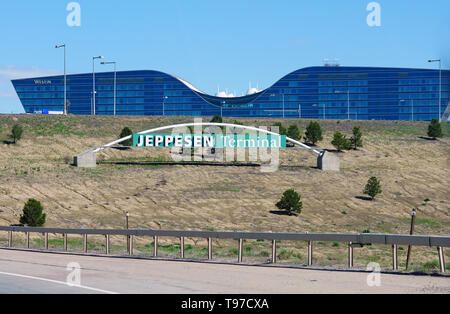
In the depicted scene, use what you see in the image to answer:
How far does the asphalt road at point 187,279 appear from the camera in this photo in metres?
13.7

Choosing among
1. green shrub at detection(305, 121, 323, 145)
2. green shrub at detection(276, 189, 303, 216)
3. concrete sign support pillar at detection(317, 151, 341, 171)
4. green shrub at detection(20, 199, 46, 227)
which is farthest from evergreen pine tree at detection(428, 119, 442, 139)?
green shrub at detection(20, 199, 46, 227)

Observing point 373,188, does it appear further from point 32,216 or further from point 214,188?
point 32,216

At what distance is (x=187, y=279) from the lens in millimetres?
15953

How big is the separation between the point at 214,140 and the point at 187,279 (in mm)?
56149

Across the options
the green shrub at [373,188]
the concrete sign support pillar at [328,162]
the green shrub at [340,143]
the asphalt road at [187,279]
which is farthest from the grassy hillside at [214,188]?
the asphalt road at [187,279]

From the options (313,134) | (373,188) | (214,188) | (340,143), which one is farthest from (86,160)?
(340,143)

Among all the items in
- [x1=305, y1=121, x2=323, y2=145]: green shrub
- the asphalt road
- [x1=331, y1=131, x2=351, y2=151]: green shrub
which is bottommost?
the asphalt road

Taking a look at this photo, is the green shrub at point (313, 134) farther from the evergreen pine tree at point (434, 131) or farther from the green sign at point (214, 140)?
the evergreen pine tree at point (434, 131)

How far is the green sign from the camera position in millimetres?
70562

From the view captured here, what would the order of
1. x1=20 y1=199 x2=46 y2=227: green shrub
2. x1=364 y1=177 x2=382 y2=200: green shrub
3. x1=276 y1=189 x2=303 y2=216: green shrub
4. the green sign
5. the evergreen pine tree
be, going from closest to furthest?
x1=20 y1=199 x2=46 y2=227: green shrub
x1=276 y1=189 x2=303 y2=216: green shrub
x1=364 y1=177 x2=382 y2=200: green shrub
the green sign
the evergreen pine tree

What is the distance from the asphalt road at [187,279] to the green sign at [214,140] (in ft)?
163

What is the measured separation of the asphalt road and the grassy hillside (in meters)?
17.1

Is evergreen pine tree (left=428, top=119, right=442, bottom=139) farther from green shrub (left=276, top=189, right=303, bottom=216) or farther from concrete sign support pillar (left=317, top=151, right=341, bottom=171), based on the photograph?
green shrub (left=276, top=189, right=303, bottom=216)

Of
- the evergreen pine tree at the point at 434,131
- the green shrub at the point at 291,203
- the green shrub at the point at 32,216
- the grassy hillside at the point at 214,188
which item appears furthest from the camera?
the evergreen pine tree at the point at 434,131
